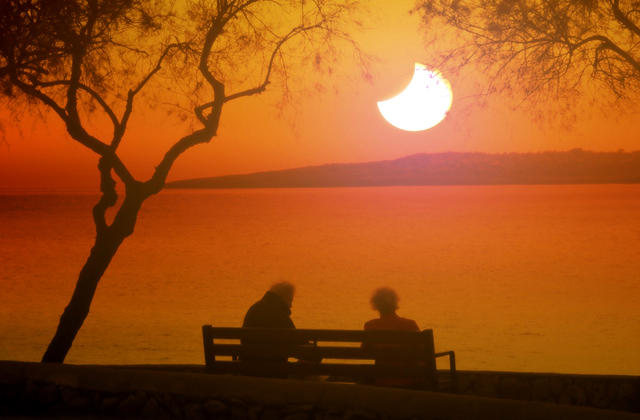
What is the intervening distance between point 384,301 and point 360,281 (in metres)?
33.8

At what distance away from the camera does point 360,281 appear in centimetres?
3928

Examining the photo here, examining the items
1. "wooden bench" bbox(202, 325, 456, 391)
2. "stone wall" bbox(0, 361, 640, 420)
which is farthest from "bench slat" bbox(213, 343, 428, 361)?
"stone wall" bbox(0, 361, 640, 420)

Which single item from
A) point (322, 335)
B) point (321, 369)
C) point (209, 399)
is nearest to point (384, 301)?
point (322, 335)

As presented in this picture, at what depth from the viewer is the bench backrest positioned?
5359 mm

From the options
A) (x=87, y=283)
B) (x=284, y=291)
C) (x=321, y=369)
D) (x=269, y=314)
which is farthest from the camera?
(x=87, y=283)

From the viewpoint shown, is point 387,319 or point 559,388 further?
point 559,388

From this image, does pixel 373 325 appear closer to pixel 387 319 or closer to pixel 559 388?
pixel 387 319

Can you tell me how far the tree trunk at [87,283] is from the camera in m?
7.95

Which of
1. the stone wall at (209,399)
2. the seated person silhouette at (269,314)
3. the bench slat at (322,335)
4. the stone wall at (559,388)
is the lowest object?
the stone wall at (559,388)

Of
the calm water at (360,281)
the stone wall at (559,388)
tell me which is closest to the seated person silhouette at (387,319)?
the stone wall at (559,388)

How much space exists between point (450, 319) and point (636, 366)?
9644 millimetres

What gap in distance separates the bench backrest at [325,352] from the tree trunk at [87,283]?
2.56 metres

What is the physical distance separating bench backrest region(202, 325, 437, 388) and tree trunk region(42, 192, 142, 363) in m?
2.56

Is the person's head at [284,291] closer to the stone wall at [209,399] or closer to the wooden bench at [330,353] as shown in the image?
the wooden bench at [330,353]
